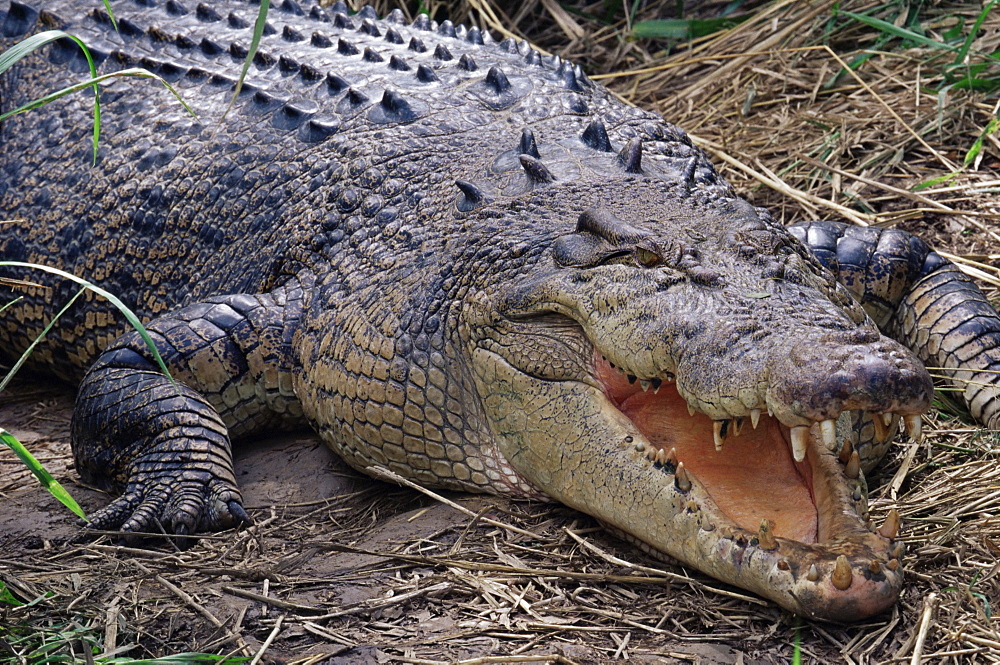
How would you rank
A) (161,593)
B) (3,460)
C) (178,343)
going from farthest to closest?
(3,460)
(178,343)
(161,593)

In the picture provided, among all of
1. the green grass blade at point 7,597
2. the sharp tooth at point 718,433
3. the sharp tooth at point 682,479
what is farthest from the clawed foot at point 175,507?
the sharp tooth at point 718,433

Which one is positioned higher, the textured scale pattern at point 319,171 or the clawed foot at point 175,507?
the textured scale pattern at point 319,171

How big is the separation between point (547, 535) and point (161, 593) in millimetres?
927

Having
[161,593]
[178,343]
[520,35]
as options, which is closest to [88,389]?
[178,343]

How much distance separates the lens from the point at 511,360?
2.82 metres

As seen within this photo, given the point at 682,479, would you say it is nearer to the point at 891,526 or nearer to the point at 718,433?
the point at 718,433

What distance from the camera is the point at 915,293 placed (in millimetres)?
3730

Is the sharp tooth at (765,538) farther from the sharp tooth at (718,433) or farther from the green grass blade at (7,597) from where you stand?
the green grass blade at (7,597)

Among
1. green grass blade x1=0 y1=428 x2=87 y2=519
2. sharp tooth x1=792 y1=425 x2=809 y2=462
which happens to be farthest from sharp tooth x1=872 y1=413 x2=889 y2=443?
green grass blade x1=0 y1=428 x2=87 y2=519

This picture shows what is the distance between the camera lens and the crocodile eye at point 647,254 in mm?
2588

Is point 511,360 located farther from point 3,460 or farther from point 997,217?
point 997,217

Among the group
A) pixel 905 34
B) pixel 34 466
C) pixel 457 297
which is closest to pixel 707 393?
pixel 457 297

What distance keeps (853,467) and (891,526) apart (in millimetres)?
173

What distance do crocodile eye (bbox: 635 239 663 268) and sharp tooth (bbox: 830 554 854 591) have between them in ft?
2.62
